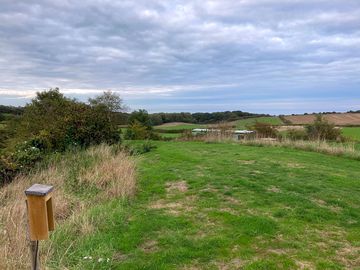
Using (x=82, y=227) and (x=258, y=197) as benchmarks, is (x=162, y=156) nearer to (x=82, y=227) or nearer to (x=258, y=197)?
(x=258, y=197)

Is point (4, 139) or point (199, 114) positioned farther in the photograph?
point (199, 114)

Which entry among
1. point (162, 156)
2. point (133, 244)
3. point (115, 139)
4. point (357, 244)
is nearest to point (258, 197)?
point (357, 244)

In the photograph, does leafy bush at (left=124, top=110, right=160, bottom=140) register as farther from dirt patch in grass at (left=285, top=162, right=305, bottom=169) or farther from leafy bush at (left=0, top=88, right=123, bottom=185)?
dirt patch in grass at (left=285, top=162, right=305, bottom=169)

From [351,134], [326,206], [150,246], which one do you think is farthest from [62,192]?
[351,134]

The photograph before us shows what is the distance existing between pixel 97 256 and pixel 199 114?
40.6 meters

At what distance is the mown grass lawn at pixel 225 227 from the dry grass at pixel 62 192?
33cm

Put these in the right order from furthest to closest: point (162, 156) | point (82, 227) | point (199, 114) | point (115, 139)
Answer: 1. point (199, 114)
2. point (115, 139)
3. point (162, 156)
4. point (82, 227)

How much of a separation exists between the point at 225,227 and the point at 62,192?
3059 mm

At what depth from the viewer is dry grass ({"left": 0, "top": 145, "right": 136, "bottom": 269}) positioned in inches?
156

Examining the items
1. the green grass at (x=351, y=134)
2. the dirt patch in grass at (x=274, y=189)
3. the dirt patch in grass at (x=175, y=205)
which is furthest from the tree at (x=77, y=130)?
the green grass at (x=351, y=134)

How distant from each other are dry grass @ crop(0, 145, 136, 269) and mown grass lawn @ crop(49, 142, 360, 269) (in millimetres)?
325

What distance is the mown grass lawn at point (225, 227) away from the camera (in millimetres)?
4047

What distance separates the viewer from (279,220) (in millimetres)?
5348

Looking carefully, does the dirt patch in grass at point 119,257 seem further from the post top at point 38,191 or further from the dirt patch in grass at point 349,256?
the dirt patch in grass at point 349,256
